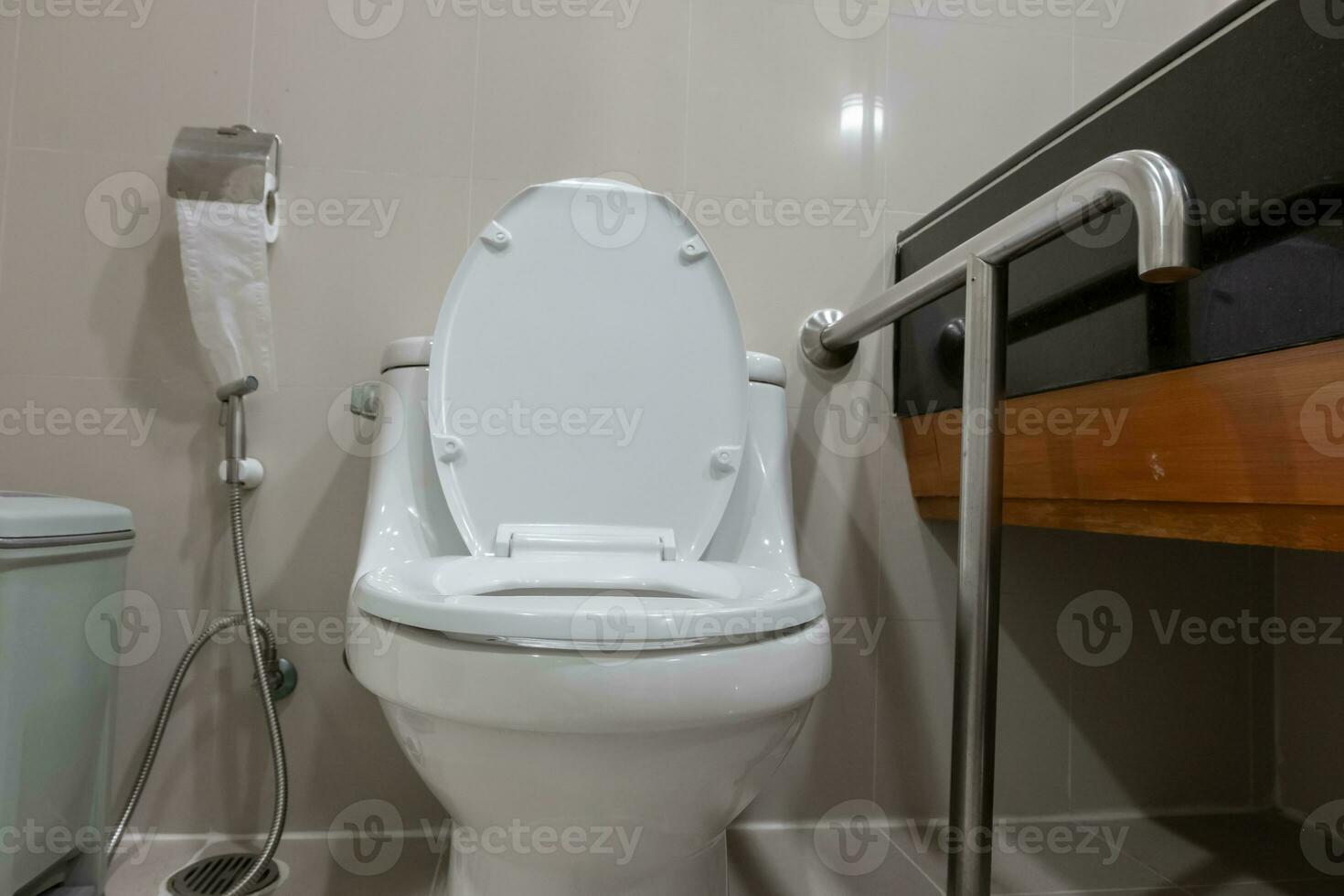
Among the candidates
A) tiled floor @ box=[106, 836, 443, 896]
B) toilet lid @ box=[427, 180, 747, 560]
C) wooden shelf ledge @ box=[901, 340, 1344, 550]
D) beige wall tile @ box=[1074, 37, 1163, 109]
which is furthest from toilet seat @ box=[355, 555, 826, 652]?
beige wall tile @ box=[1074, 37, 1163, 109]

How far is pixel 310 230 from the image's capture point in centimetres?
108

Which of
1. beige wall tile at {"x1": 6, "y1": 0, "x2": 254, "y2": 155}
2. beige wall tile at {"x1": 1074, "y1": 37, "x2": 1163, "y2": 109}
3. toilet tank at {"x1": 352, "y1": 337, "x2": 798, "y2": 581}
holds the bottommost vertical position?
toilet tank at {"x1": 352, "y1": 337, "x2": 798, "y2": 581}

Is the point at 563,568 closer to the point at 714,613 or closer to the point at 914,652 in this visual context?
the point at 714,613

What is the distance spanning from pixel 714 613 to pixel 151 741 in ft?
2.65

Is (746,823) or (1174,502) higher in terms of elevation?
(1174,502)

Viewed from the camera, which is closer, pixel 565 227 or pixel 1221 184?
pixel 1221 184

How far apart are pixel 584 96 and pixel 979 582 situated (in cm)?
85

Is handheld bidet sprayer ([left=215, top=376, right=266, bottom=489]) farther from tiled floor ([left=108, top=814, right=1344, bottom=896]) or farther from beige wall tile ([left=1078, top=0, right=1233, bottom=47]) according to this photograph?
beige wall tile ([left=1078, top=0, right=1233, bottom=47])

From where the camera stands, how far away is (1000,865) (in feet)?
3.32

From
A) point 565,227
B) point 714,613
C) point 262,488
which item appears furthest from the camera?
point 262,488

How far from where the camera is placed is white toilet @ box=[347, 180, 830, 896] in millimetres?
534

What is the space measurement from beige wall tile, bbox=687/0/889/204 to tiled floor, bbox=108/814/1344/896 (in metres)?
0.90

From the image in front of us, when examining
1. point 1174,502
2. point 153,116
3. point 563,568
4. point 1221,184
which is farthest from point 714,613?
point 153,116

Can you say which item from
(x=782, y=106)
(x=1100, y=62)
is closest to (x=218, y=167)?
(x=782, y=106)
